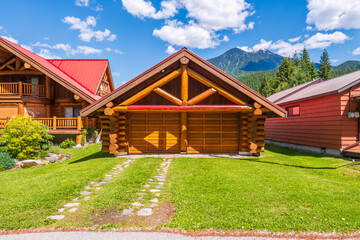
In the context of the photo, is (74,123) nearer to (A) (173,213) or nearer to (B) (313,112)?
(A) (173,213)

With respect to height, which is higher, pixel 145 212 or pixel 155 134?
pixel 155 134

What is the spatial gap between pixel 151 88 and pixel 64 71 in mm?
16023

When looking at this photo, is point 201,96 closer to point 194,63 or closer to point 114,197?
point 194,63

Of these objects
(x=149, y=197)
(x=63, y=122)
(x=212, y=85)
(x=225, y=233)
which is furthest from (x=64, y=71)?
(x=225, y=233)

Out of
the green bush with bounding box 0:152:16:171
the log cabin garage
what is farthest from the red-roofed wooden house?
the log cabin garage

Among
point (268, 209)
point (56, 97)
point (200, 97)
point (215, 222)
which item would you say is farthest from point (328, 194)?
point (56, 97)

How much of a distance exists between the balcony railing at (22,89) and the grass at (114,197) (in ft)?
50.4

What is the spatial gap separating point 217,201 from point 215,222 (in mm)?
1079

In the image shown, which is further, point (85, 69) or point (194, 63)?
point (85, 69)

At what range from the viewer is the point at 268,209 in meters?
4.59

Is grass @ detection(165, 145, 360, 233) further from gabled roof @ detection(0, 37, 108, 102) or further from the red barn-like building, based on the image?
gabled roof @ detection(0, 37, 108, 102)

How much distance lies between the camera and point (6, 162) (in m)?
10.5

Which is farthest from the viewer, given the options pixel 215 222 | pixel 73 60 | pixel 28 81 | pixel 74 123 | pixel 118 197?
pixel 73 60

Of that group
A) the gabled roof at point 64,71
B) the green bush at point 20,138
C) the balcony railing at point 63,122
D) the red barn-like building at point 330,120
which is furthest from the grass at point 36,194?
the red barn-like building at point 330,120
